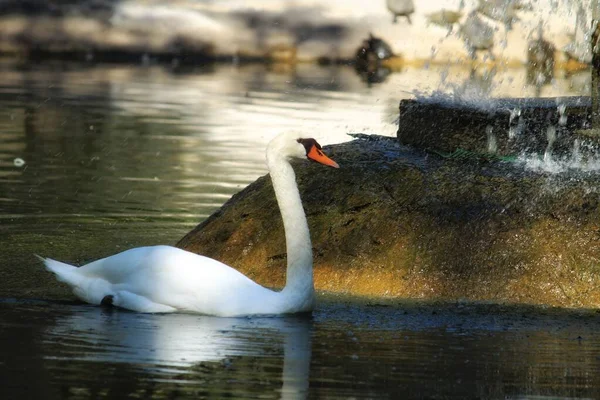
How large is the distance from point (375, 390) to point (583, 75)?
2962cm

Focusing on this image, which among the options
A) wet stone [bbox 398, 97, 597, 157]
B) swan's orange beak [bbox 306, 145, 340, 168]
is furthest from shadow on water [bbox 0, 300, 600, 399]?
wet stone [bbox 398, 97, 597, 157]

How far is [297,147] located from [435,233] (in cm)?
137

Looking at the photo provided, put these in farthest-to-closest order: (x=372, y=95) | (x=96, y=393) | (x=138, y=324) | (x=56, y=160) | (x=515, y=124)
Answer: (x=372, y=95) → (x=56, y=160) → (x=515, y=124) → (x=138, y=324) → (x=96, y=393)

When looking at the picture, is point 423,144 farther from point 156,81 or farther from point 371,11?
point 371,11

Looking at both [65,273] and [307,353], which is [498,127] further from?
[307,353]

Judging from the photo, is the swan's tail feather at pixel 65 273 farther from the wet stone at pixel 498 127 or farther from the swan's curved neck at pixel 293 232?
the wet stone at pixel 498 127

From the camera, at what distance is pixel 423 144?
33.6ft

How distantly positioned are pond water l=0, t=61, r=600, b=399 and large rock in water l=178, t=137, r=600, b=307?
356 mm

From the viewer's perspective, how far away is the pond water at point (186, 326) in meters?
6.10

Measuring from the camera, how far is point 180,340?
22.8 ft

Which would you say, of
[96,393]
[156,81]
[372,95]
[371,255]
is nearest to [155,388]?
[96,393]

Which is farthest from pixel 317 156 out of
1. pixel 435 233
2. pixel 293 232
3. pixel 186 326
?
pixel 186 326

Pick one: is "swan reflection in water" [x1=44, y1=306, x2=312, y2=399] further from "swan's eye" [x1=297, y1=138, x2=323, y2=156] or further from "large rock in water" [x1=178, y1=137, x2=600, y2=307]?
"large rock in water" [x1=178, y1=137, x2=600, y2=307]

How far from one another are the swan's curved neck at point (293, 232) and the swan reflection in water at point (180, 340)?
0.19 m
